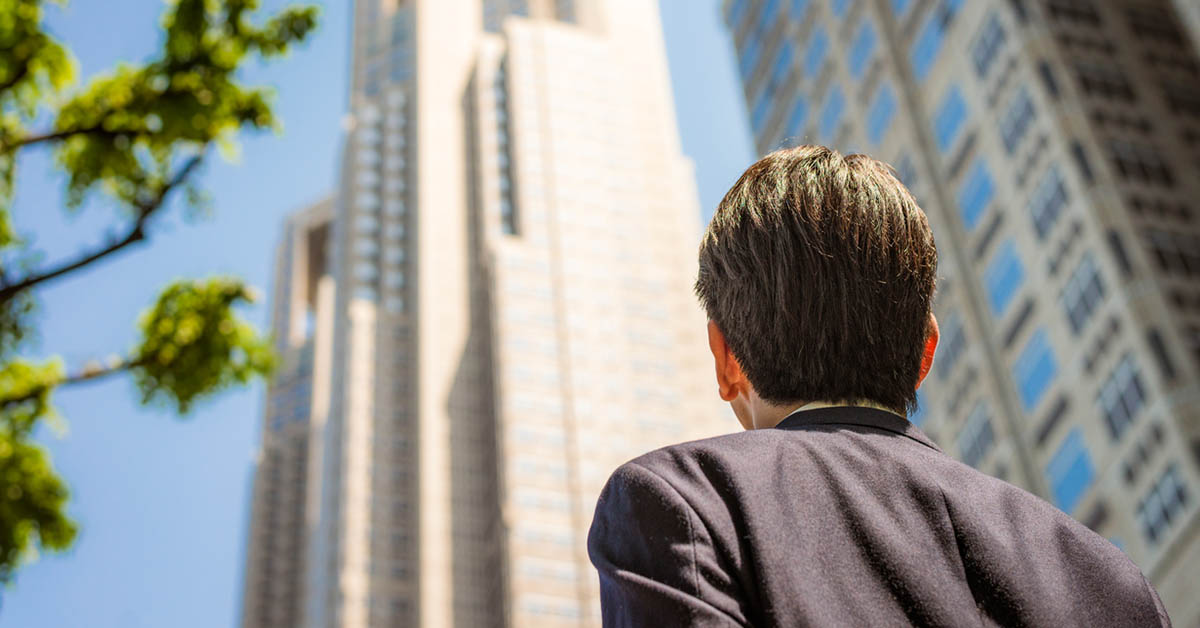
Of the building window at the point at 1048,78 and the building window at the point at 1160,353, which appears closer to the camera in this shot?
the building window at the point at 1160,353

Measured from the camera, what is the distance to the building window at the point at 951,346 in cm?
4309

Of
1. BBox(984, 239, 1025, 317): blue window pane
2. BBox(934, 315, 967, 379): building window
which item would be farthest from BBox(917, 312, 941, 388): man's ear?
BBox(934, 315, 967, 379): building window

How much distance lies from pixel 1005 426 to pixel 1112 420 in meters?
5.35

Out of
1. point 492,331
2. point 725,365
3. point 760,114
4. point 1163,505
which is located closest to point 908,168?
point 760,114

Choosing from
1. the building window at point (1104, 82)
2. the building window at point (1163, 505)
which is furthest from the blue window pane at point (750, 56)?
the building window at point (1163, 505)

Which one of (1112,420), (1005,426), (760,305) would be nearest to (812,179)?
(760,305)

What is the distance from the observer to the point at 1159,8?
146 ft

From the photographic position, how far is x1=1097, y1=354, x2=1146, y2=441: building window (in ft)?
111

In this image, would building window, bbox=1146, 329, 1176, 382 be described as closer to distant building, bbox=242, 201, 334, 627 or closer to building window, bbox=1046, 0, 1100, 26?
building window, bbox=1046, 0, 1100, 26

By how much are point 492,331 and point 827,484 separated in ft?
329

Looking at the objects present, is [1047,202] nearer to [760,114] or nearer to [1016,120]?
[1016,120]

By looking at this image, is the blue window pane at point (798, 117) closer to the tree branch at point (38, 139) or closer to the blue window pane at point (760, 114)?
the blue window pane at point (760, 114)

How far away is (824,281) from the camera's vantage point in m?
2.17

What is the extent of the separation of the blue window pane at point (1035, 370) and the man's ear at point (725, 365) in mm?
37296
